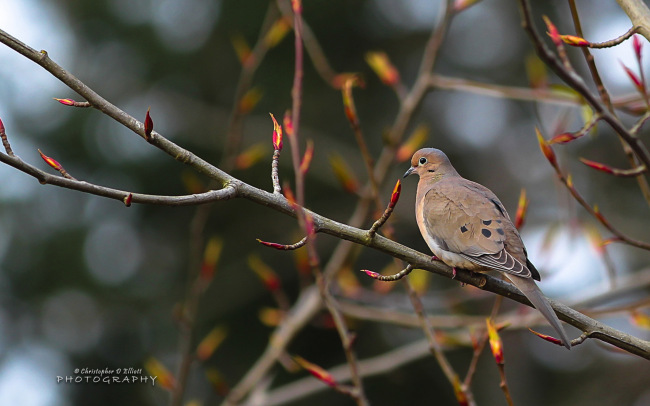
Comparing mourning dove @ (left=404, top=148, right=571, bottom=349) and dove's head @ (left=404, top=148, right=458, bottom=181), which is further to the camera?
dove's head @ (left=404, top=148, right=458, bottom=181)

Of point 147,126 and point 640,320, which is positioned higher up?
point 640,320

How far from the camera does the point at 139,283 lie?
→ 6.34 m

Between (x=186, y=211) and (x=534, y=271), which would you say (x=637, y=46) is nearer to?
(x=534, y=271)

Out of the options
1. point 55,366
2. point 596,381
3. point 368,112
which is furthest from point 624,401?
point 55,366

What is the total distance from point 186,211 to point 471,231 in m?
4.17

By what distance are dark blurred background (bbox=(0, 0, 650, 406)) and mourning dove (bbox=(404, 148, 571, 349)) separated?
211cm

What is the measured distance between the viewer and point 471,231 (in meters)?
3.02

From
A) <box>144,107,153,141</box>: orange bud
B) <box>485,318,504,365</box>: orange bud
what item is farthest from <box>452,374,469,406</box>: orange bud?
<box>144,107,153,141</box>: orange bud

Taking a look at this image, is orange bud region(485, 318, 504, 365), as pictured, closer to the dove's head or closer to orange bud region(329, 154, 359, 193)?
orange bud region(329, 154, 359, 193)

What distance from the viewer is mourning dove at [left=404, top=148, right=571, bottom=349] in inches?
107

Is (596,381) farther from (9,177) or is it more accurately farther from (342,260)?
(9,177)

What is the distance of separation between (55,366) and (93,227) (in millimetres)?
1290

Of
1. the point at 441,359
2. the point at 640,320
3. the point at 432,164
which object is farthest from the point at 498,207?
the point at 441,359

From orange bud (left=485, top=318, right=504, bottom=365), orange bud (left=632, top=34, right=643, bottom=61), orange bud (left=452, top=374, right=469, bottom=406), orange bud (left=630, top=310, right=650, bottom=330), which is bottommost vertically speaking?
orange bud (left=452, top=374, right=469, bottom=406)
